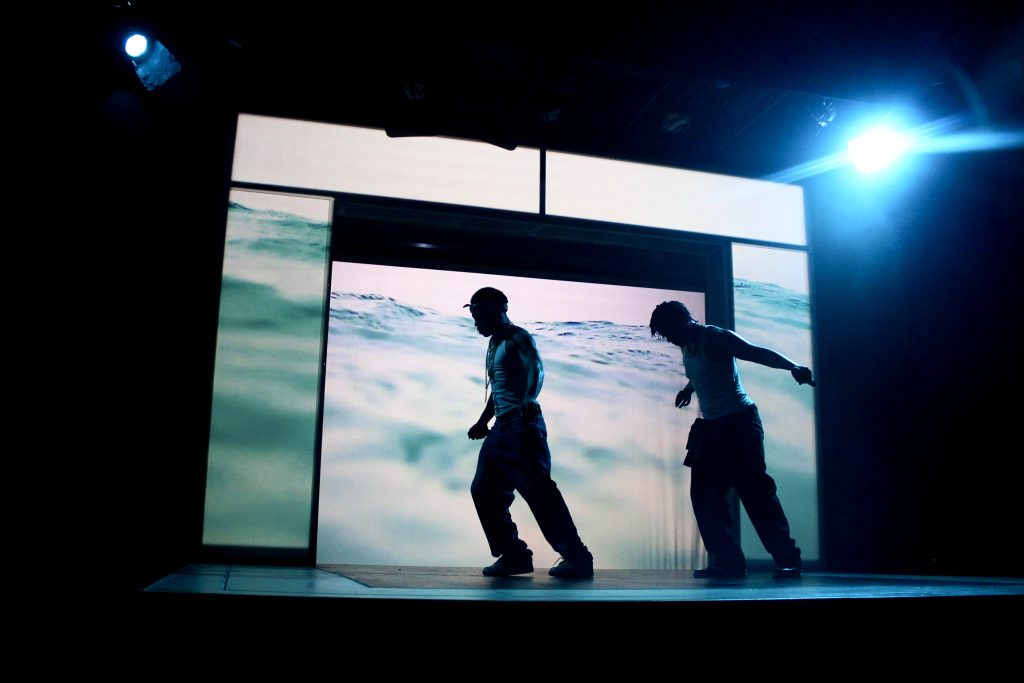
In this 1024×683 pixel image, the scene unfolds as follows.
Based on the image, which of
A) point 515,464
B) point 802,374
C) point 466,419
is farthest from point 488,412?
point 802,374

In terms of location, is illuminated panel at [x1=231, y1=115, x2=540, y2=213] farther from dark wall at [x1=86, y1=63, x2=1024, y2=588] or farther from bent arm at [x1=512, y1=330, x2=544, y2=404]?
bent arm at [x1=512, y1=330, x2=544, y2=404]

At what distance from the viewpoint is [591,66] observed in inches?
171

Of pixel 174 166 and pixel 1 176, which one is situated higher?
pixel 174 166

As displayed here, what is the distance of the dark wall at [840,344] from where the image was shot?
2.65 meters

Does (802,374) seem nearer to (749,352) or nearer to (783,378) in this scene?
(749,352)

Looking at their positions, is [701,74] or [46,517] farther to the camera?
[701,74]

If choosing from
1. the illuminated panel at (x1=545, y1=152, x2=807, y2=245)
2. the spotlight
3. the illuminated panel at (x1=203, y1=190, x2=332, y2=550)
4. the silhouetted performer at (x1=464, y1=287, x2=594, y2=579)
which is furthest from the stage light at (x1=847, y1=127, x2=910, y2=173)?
the spotlight

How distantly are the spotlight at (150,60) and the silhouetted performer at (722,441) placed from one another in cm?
275

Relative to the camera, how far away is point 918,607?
5.95 ft

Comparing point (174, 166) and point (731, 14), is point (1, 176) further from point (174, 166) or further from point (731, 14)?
point (731, 14)

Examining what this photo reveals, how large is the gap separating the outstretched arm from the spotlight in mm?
3063

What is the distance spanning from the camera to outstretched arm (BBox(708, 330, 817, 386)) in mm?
3406

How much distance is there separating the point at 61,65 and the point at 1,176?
53 centimetres

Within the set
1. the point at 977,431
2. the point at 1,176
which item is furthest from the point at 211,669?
the point at 977,431
